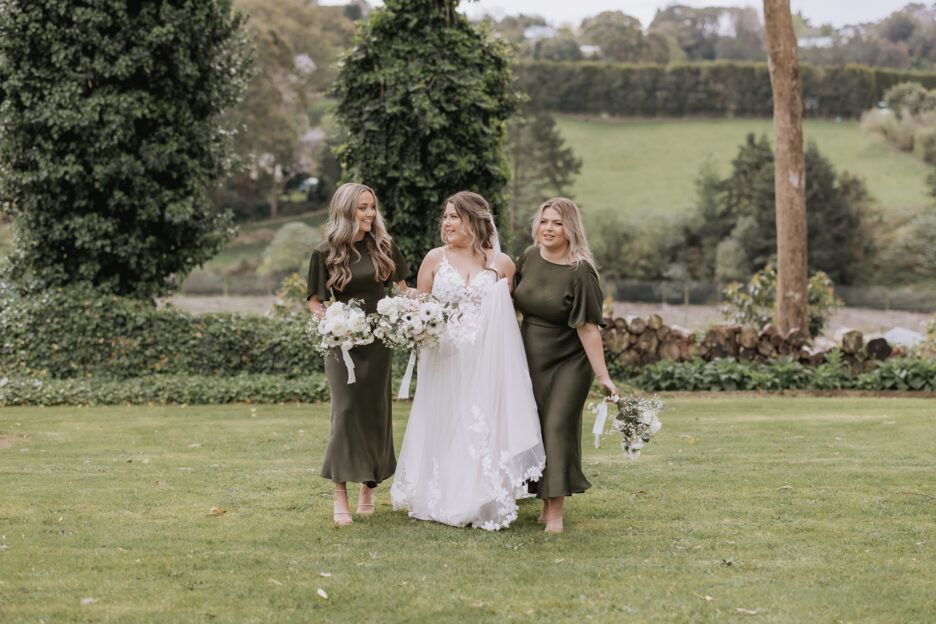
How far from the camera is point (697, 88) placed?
219 feet

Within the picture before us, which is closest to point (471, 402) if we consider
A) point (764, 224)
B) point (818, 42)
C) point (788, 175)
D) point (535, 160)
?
point (788, 175)

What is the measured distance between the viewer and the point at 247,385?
12.3 metres

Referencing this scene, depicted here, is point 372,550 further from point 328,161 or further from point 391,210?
point 328,161

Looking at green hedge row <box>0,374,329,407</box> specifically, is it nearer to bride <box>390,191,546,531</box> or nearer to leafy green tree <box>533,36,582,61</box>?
bride <box>390,191,546,531</box>

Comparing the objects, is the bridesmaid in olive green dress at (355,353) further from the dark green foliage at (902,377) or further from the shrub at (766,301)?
the shrub at (766,301)

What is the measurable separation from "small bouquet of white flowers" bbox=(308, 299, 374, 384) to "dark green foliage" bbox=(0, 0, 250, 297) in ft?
26.8

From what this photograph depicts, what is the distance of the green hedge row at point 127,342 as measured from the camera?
13.0 meters

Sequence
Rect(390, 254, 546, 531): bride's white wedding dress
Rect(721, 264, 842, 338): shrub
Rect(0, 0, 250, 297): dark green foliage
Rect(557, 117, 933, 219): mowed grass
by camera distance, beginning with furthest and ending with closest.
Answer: Rect(557, 117, 933, 219): mowed grass < Rect(721, 264, 842, 338): shrub < Rect(0, 0, 250, 297): dark green foliage < Rect(390, 254, 546, 531): bride's white wedding dress

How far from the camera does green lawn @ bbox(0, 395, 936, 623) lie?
4328 mm

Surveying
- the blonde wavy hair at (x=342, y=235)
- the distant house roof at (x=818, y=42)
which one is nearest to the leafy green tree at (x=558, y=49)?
the distant house roof at (x=818, y=42)

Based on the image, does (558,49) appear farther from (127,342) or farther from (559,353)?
(559,353)

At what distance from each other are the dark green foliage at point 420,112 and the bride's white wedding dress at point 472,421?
22.9 feet

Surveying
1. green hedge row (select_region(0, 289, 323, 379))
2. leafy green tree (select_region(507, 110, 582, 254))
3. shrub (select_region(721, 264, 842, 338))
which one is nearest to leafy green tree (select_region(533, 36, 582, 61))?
leafy green tree (select_region(507, 110, 582, 254))

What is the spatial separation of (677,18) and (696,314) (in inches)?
3036
